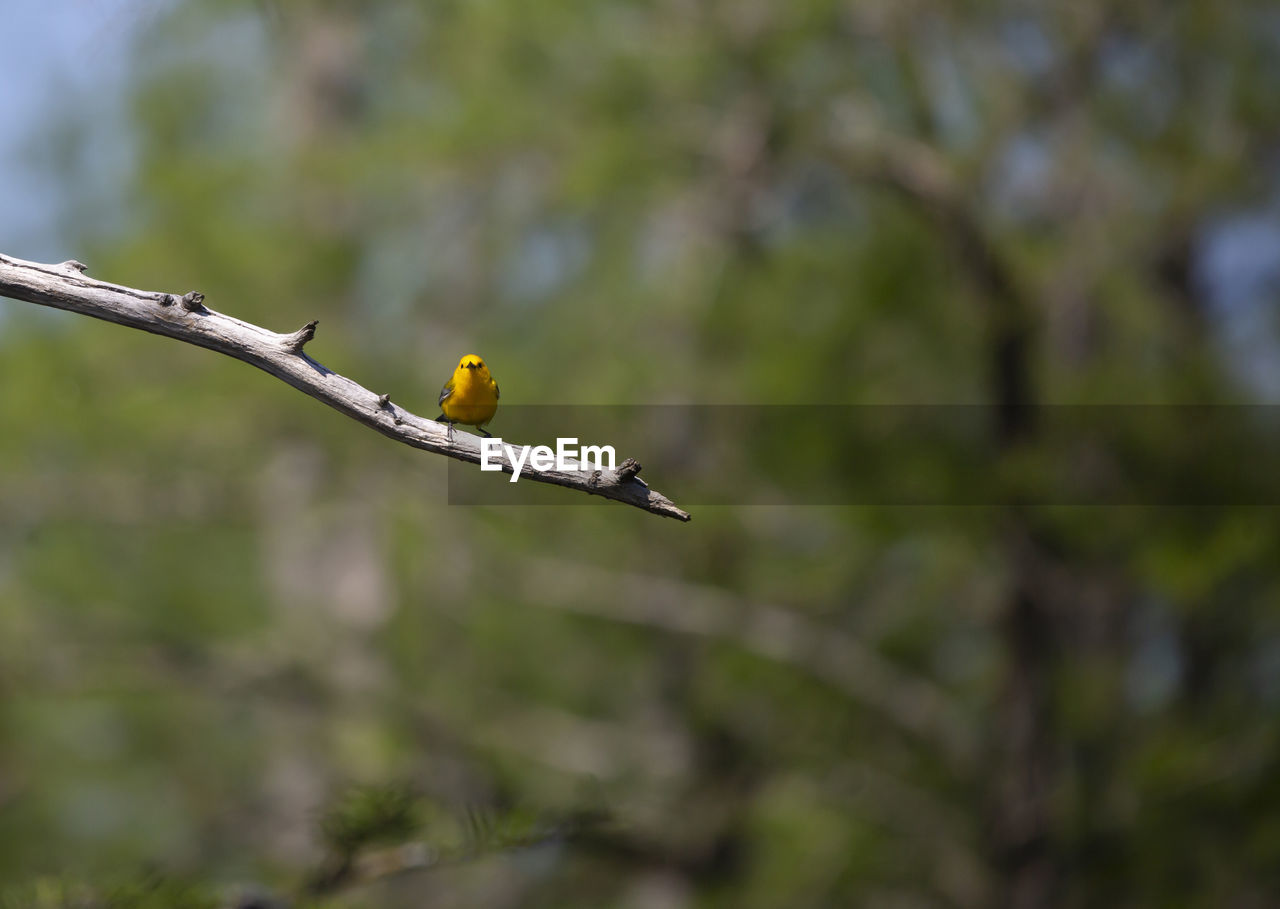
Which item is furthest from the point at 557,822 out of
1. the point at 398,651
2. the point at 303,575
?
→ the point at 303,575

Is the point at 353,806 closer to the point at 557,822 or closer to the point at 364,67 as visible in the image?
the point at 557,822

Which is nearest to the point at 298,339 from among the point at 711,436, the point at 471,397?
the point at 471,397

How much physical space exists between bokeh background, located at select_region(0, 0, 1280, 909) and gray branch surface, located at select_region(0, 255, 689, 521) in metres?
4.66

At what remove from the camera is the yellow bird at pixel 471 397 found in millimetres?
1681

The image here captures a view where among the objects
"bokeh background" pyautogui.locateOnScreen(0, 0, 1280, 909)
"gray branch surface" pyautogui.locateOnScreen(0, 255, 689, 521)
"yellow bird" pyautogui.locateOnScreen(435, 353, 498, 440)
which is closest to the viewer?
"gray branch surface" pyautogui.locateOnScreen(0, 255, 689, 521)

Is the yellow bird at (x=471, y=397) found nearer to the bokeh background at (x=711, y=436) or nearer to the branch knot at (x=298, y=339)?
the branch knot at (x=298, y=339)

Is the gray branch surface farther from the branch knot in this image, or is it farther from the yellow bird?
the yellow bird

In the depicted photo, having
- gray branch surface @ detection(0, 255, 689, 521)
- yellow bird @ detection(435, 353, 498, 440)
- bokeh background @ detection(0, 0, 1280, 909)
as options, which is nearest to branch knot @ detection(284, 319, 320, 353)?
gray branch surface @ detection(0, 255, 689, 521)

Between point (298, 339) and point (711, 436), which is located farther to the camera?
point (711, 436)

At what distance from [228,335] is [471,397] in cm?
39

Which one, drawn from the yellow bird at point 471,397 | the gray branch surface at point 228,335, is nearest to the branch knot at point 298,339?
the gray branch surface at point 228,335

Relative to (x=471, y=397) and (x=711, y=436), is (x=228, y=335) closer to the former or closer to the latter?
(x=471, y=397)

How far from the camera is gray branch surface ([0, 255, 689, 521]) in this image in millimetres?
1332

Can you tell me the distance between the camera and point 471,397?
1.71 meters
